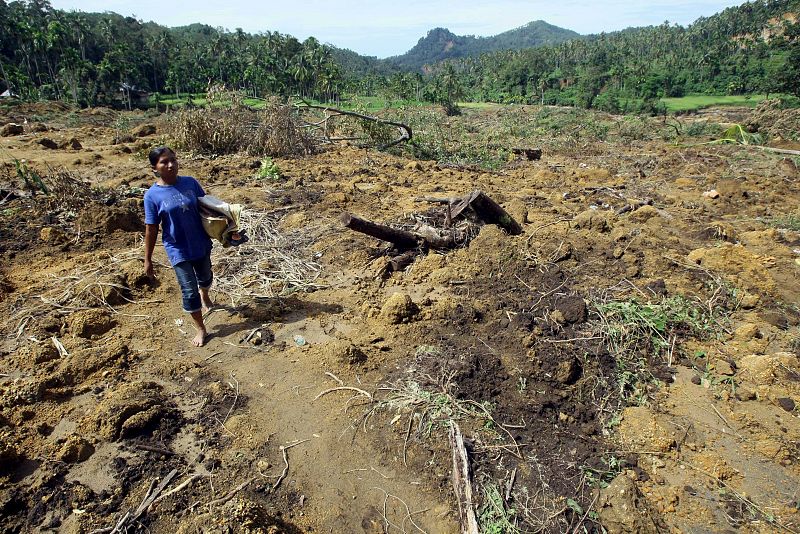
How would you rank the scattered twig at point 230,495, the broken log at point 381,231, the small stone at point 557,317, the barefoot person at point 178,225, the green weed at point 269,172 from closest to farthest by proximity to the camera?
the scattered twig at point 230,495, the barefoot person at point 178,225, the small stone at point 557,317, the broken log at point 381,231, the green weed at point 269,172

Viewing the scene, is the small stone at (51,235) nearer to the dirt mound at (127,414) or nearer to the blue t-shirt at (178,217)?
the blue t-shirt at (178,217)

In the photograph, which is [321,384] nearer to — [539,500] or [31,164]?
[539,500]

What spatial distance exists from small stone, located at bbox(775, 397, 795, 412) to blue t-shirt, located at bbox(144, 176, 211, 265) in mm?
4467

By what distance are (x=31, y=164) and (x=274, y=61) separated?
56512 mm

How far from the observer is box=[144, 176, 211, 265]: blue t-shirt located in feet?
10.7

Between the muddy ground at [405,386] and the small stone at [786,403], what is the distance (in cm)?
1

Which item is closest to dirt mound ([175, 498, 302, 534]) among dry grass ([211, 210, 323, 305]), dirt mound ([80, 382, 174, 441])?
dirt mound ([80, 382, 174, 441])

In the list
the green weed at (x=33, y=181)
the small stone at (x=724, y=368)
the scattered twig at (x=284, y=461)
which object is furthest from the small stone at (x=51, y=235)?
the small stone at (x=724, y=368)

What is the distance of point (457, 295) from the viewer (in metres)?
4.38

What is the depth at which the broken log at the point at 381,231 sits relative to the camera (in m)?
4.40

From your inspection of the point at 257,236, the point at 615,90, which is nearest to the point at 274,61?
the point at 615,90

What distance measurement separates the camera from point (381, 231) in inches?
190

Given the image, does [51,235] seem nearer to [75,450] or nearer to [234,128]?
[75,450]

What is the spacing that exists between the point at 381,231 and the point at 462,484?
289cm
